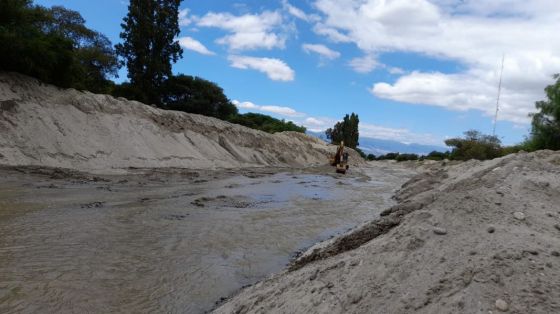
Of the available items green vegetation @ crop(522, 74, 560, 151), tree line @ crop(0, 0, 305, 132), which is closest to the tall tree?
tree line @ crop(0, 0, 305, 132)

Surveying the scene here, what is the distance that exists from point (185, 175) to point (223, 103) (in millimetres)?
22983

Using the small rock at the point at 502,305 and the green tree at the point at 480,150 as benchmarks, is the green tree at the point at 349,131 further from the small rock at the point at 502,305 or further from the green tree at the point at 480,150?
the small rock at the point at 502,305

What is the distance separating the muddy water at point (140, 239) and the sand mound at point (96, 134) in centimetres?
265

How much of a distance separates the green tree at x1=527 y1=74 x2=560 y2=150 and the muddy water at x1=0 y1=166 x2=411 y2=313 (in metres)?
25.5

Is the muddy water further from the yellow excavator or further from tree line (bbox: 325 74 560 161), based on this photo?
tree line (bbox: 325 74 560 161)

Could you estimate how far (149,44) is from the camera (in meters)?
33.1

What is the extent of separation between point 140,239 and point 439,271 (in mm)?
4887

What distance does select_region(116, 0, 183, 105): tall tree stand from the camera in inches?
1271

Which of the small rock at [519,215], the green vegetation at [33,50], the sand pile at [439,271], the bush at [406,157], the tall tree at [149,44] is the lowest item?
the sand pile at [439,271]

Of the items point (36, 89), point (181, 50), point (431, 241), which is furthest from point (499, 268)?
point (181, 50)

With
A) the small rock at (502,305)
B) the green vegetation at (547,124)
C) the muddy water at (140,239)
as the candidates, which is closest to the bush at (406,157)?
the green vegetation at (547,124)

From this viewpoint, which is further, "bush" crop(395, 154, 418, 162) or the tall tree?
"bush" crop(395, 154, 418, 162)

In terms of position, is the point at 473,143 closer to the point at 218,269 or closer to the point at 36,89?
the point at 36,89

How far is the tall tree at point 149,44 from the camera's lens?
32281 millimetres
